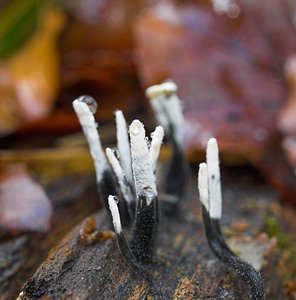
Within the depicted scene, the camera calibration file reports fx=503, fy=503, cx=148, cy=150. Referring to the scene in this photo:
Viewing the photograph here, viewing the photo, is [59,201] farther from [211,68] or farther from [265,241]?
Answer: [211,68]

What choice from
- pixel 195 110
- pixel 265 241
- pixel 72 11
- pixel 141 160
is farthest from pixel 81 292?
pixel 72 11

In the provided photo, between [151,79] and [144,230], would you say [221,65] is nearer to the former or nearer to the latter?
[151,79]

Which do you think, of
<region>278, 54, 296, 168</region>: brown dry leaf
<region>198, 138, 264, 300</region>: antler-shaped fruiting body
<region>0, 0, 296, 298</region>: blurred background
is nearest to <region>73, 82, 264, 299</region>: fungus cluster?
<region>198, 138, 264, 300</region>: antler-shaped fruiting body

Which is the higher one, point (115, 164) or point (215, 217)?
point (115, 164)

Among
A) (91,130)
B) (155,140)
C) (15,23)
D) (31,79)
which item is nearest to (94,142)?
(91,130)

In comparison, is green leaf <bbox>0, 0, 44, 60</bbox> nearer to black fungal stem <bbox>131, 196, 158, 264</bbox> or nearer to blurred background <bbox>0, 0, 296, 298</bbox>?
blurred background <bbox>0, 0, 296, 298</bbox>

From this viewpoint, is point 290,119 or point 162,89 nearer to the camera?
point 162,89

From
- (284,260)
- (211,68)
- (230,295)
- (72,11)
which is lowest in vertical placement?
(284,260)
